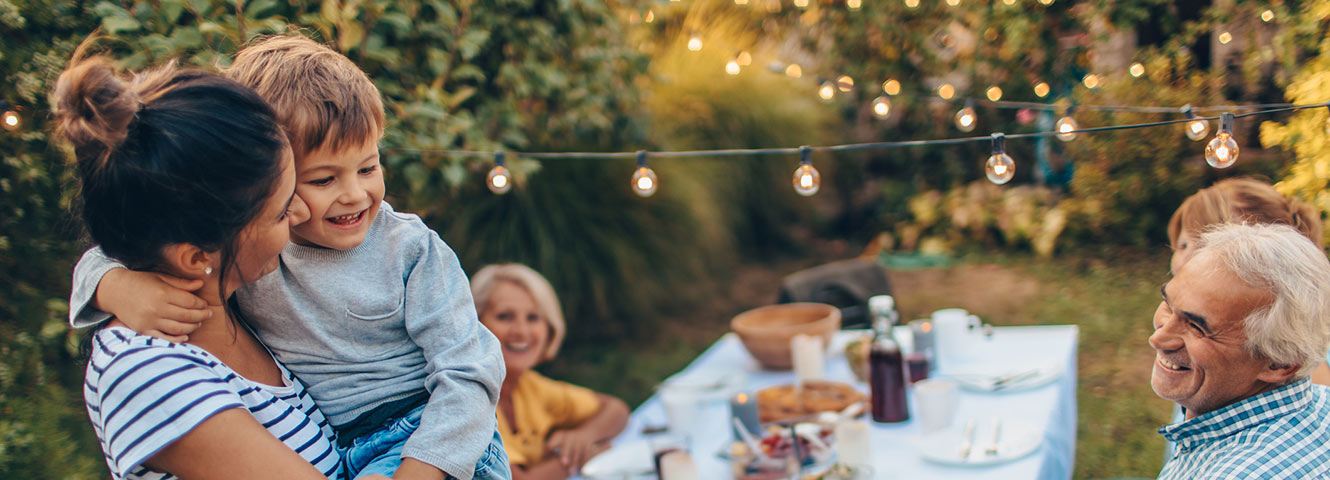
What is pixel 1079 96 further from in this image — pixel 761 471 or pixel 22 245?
pixel 22 245

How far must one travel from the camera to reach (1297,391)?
53.9 inches

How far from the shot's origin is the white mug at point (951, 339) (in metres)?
2.89

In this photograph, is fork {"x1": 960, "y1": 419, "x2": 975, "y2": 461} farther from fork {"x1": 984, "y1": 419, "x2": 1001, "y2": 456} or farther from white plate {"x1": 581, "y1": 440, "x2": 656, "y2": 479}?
white plate {"x1": 581, "y1": 440, "x2": 656, "y2": 479}

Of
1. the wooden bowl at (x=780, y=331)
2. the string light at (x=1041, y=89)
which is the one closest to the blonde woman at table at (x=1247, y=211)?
the wooden bowl at (x=780, y=331)

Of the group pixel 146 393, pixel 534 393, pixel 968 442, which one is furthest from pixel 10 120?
pixel 968 442

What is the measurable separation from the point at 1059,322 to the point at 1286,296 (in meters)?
3.38

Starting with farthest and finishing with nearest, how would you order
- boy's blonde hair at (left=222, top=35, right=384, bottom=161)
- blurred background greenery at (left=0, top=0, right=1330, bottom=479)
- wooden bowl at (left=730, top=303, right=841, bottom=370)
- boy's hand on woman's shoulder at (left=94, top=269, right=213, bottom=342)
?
wooden bowl at (left=730, top=303, right=841, bottom=370) < blurred background greenery at (left=0, top=0, right=1330, bottom=479) < boy's blonde hair at (left=222, top=35, right=384, bottom=161) < boy's hand on woman's shoulder at (left=94, top=269, right=213, bottom=342)

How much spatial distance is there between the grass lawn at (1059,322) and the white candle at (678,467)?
1.90 metres

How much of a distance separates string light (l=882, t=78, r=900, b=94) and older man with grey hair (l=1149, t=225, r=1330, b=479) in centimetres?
419

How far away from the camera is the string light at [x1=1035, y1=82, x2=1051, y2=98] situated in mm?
3562

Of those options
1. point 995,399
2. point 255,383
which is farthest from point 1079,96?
point 255,383

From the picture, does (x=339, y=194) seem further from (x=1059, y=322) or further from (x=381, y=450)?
(x=1059, y=322)

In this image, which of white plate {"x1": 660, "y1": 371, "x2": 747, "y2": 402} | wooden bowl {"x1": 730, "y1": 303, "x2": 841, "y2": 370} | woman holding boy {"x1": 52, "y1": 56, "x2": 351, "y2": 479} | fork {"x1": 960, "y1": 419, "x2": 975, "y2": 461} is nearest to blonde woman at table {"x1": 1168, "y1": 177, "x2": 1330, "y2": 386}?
fork {"x1": 960, "y1": 419, "x2": 975, "y2": 461}

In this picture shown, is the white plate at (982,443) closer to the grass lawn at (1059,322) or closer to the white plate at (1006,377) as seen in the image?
the white plate at (1006,377)
